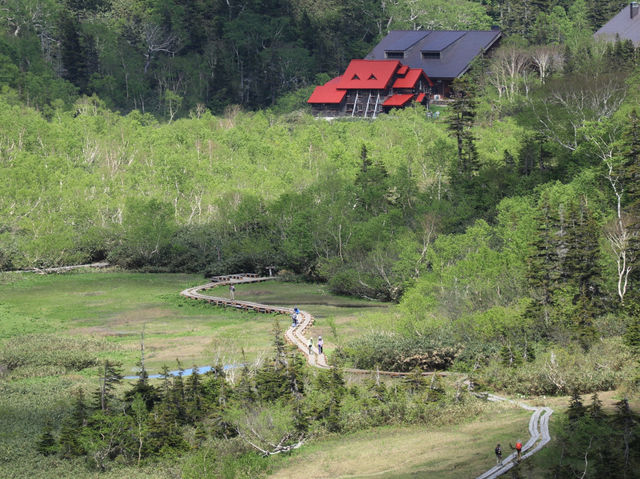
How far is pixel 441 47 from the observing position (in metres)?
149

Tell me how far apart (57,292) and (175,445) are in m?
44.5

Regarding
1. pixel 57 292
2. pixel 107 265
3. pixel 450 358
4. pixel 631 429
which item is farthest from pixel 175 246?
pixel 631 429

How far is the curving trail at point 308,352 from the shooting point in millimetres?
42344

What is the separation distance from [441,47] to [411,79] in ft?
31.4

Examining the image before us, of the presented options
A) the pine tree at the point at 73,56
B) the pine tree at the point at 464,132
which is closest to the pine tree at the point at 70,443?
the pine tree at the point at 464,132

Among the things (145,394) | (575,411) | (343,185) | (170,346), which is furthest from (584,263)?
(343,185)

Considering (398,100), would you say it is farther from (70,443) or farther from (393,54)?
(70,443)

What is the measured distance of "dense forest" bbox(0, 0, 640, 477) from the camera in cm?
5309

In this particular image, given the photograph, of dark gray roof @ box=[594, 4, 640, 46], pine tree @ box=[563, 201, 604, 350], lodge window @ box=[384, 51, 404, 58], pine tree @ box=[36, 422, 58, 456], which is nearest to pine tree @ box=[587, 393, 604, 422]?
pine tree @ box=[563, 201, 604, 350]

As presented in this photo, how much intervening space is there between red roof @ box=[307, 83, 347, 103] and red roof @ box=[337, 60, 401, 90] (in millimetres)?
1207

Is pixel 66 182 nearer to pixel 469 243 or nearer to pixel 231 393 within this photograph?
pixel 469 243

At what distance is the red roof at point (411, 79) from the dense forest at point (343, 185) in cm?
955

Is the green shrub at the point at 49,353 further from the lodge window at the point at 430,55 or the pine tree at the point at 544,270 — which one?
the lodge window at the point at 430,55

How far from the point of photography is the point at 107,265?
102438 millimetres
